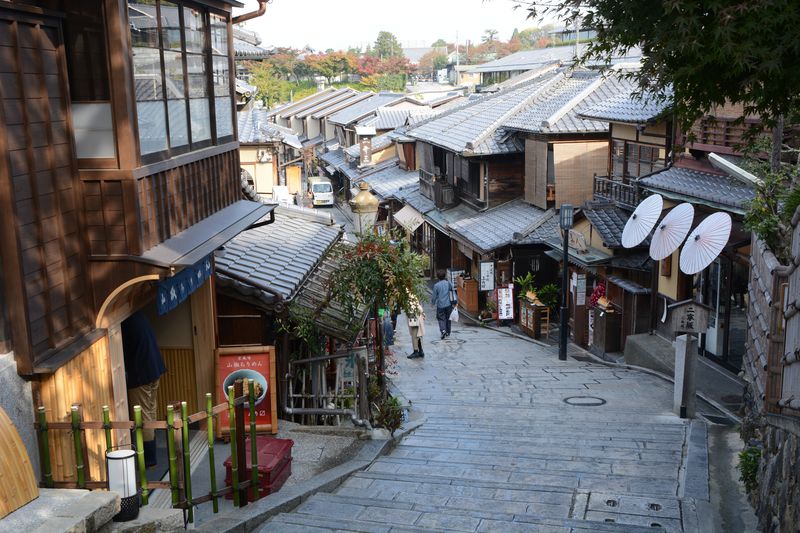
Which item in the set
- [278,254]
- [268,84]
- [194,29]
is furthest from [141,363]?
[268,84]

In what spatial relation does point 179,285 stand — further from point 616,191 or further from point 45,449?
point 616,191

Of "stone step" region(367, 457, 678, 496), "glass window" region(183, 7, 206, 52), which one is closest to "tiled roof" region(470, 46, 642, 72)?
"glass window" region(183, 7, 206, 52)

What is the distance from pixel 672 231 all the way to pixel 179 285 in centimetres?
1087

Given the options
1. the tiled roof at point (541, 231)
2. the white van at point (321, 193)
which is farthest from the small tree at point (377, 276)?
the white van at point (321, 193)

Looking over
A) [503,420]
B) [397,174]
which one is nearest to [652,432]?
[503,420]

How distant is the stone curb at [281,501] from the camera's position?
317 inches

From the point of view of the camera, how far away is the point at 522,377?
63.0 ft

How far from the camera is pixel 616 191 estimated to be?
79.9 ft

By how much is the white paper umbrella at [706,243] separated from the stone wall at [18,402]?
11.6 metres

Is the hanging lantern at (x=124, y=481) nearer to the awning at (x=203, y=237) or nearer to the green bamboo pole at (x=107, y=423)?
the green bamboo pole at (x=107, y=423)

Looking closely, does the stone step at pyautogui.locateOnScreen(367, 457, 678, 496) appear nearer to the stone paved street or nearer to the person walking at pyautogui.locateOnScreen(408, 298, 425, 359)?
the stone paved street

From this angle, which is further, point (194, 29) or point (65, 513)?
point (194, 29)

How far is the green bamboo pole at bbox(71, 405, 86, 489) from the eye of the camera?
7066 millimetres

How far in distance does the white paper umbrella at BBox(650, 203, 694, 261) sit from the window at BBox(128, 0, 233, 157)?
9412 mm
